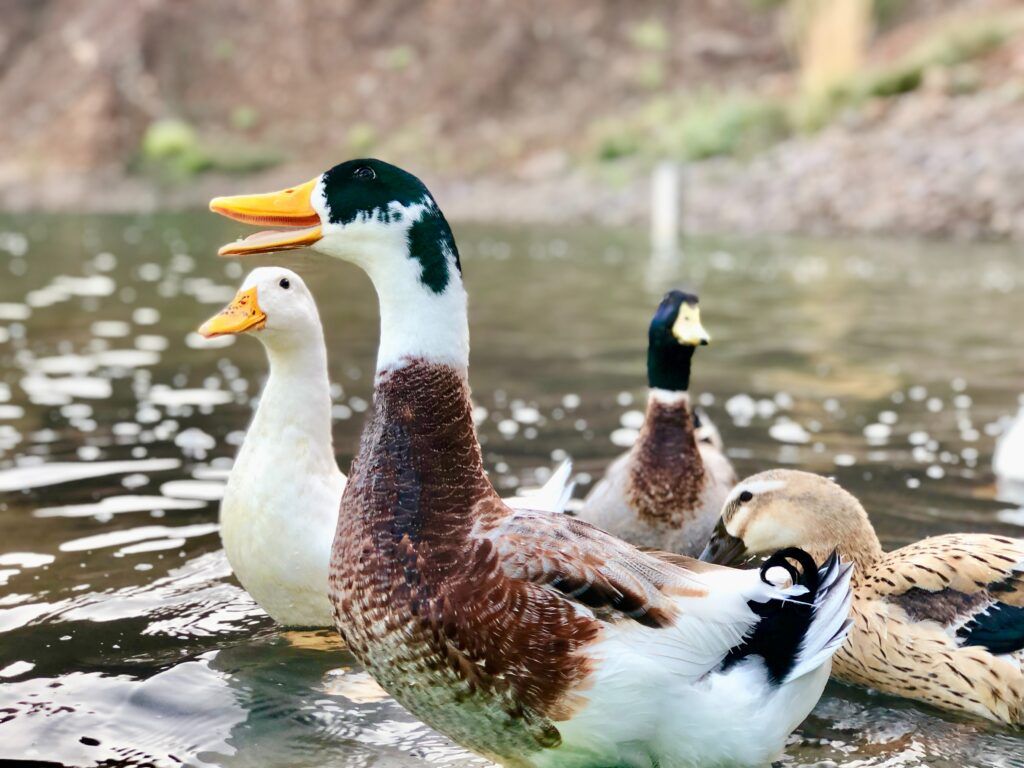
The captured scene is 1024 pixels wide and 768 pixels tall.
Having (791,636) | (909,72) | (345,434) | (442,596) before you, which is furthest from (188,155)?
(791,636)

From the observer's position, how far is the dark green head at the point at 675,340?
5039mm

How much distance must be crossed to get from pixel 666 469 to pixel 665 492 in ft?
0.30

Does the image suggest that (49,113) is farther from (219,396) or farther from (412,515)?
(412,515)

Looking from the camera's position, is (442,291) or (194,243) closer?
(442,291)

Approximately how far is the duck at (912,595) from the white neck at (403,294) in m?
1.59

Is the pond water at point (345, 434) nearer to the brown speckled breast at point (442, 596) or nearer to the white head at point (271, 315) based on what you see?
the brown speckled breast at point (442, 596)

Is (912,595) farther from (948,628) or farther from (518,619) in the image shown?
(518,619)

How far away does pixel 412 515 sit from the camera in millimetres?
2904

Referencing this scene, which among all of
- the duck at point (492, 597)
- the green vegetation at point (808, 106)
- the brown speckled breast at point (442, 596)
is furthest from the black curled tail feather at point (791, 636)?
the green vegetation at point (808, 106)

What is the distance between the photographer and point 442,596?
9.18 feet

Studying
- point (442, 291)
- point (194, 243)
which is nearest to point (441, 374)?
point (442, 291)

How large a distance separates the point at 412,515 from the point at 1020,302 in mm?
11713

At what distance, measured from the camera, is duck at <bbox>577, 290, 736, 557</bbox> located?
482 centimetres

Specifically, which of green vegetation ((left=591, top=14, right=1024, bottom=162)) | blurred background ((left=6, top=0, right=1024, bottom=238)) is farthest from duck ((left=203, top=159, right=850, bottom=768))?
green vegetation ((left=591, top=14, right=1024, bottom=162))
